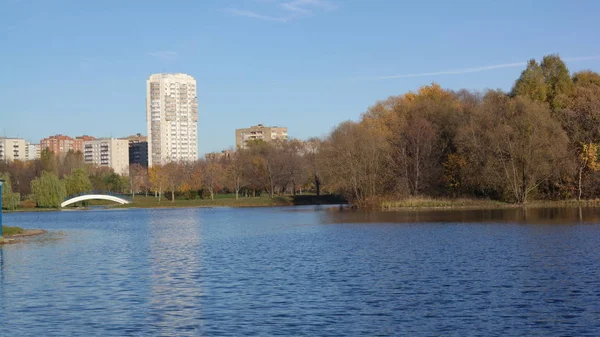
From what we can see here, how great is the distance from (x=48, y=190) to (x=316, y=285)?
293 ft

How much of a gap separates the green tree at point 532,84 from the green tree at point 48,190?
6596cm

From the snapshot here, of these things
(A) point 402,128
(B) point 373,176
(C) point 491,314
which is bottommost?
(C) point 491,314

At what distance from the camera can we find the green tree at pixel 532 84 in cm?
7612

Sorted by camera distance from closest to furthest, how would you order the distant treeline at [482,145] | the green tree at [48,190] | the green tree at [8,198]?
the distant treeline at [482,145] → the green tree at [8,198] → the green tree at [48,190]

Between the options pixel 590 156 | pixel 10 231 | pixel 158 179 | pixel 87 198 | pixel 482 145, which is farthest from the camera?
pixel 158 179

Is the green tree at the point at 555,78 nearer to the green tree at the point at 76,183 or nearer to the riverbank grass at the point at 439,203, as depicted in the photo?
the riverbank grass at the point at 439,203

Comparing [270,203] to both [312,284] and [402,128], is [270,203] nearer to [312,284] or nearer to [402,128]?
[402,128]

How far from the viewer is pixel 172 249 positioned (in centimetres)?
3903

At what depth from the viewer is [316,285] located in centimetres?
2380

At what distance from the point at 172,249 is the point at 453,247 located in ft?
49.6

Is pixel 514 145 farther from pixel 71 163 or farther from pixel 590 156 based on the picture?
pixel 71 163

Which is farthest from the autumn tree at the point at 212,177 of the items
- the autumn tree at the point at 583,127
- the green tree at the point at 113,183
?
the autumn tree at the point at 583,127

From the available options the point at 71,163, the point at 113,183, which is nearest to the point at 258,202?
the point at 113,183

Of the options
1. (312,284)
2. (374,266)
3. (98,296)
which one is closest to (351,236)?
(374,266)
